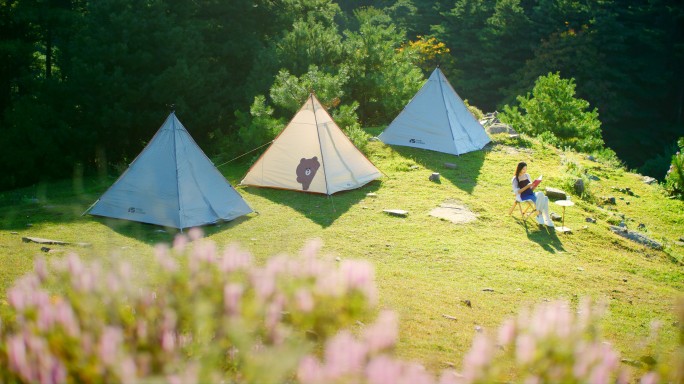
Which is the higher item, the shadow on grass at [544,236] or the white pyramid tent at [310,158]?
the white pyramid tent at [310,158]

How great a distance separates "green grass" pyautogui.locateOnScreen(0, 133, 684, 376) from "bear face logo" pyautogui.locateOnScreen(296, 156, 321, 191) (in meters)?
0.28

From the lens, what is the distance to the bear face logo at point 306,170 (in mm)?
13727

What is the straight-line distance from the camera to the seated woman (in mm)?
12328

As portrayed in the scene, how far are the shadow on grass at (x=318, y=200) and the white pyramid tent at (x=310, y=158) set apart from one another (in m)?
0.13

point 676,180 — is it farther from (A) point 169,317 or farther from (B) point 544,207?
(A) point 169,317

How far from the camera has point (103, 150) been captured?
20.9 m

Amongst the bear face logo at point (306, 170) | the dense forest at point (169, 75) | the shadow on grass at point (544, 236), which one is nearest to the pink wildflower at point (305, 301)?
the shadow on grass at point (544, 236)

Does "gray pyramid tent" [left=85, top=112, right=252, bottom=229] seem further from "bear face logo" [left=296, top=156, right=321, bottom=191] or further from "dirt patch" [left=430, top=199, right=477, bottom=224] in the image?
"dirt patch" [left=430, top=199, right=477, bottom=224]

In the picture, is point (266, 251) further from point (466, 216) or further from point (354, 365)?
point (354, 365)

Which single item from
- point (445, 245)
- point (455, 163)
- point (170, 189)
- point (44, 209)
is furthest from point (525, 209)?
point (44, 209)

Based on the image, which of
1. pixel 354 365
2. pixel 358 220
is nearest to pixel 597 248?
pixel 358 220

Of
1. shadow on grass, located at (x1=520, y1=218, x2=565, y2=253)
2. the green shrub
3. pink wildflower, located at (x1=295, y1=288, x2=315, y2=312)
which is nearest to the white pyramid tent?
shadow on grass, located at (x1=520, y1=218, x2=565, y2=253)

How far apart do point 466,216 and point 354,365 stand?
10430 mm

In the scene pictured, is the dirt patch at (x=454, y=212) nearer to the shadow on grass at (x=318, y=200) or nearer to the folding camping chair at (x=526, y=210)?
the folding camping chair at (x=526, y=210)
